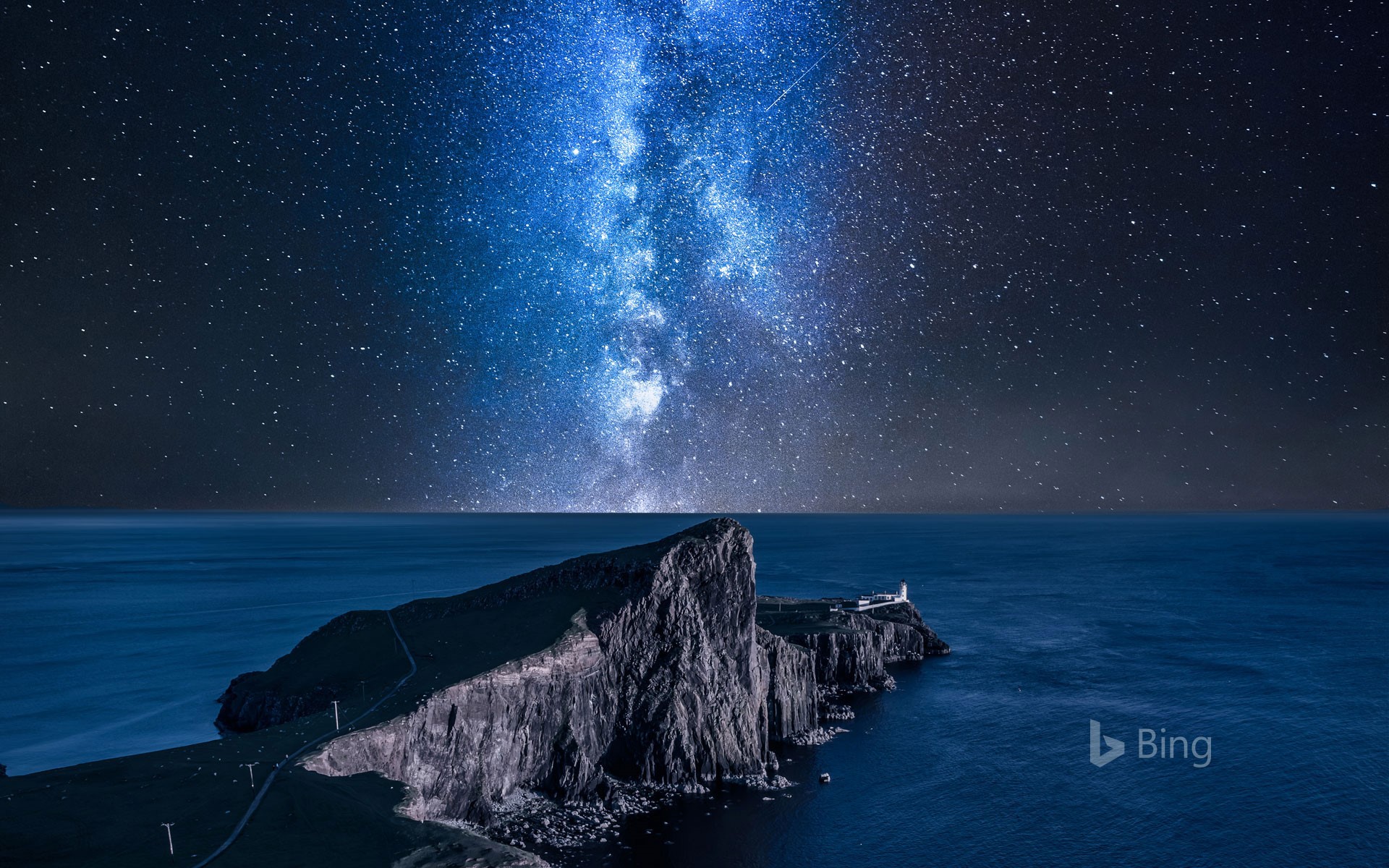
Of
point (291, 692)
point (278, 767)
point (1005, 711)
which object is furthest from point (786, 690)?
point (278, 767)

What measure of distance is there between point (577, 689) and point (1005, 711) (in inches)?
1127

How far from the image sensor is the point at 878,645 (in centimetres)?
5888

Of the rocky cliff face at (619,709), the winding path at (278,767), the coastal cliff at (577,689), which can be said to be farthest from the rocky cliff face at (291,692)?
the rocky cliff face at (619,709)

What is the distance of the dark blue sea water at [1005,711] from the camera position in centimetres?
3183

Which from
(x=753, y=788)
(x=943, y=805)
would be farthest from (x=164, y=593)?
(x=943, y=805)

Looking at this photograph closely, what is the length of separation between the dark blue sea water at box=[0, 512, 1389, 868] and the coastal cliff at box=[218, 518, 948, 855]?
3.19 m

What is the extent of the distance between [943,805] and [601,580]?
62.1 ft

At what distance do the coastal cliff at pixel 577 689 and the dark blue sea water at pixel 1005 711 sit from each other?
319 cm

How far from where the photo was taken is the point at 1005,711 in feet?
163

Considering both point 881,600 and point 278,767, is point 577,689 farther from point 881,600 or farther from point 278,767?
point 881,600

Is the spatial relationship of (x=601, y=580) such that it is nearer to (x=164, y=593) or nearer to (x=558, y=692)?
(x=558, y=692)

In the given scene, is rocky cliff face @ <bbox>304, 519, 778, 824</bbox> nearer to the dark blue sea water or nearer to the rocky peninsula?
the rocky peninsula

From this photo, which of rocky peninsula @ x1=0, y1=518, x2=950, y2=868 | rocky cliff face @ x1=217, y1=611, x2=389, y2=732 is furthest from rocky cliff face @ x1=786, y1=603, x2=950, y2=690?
rocky cliff face @ x1=217, y1=611, x2=389, y2=732

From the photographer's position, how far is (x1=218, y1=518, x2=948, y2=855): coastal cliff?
1204 inches
